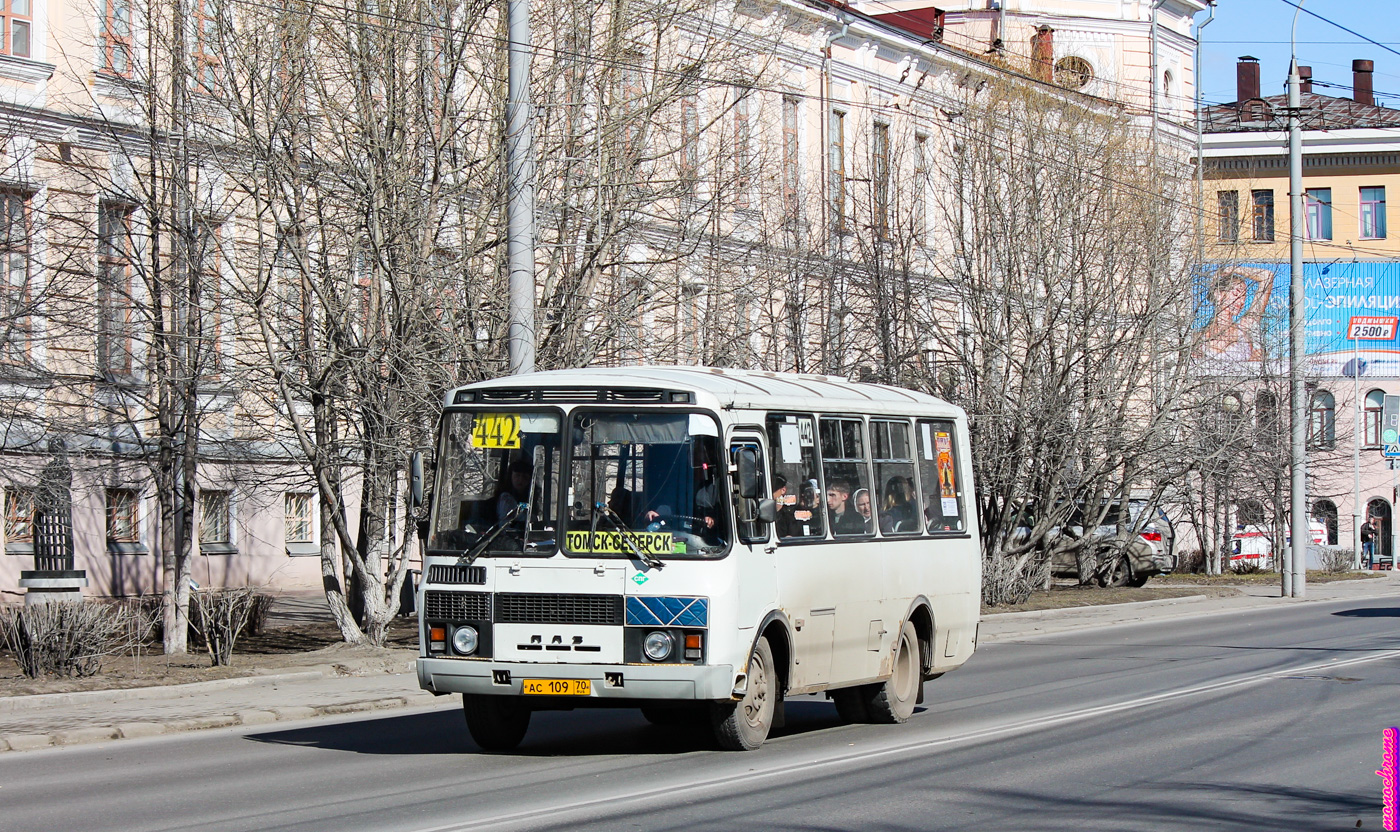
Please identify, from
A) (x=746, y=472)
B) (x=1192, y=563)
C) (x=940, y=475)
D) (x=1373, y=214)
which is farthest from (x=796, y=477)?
(x=1373, y=214)

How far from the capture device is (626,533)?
1170cm

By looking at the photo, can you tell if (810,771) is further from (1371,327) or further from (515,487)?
(1371,327)

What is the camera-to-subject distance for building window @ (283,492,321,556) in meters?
32.2

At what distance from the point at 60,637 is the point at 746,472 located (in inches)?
344

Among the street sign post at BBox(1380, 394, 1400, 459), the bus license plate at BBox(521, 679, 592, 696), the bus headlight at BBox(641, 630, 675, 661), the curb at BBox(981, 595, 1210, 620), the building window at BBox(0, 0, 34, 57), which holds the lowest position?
the curb at BBox(981, 595, 1210, 620)

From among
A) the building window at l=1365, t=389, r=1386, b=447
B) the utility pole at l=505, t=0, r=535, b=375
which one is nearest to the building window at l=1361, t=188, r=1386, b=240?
the building window at l=1365, t=389, r=1386, b=447

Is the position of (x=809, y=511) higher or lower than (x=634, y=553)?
higher

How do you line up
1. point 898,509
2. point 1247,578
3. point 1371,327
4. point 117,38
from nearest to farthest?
1. point 898,509
2. point 117,38
3. point 1247,578
4. point 1371,327

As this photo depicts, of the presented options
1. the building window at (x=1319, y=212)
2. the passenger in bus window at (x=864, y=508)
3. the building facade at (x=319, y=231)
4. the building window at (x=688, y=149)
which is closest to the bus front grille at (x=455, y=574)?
the passenger in bus window at (x=864, y=508)

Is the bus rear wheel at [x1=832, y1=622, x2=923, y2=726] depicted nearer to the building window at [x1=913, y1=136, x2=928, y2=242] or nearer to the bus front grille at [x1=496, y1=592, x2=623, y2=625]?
the bus front grille at [x1=496, y1=592, x2=623, y2=625]

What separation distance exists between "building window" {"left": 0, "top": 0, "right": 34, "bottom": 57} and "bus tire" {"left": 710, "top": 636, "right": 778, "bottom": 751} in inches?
745

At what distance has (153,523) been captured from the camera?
29.1 m

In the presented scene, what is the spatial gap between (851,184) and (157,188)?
16.5 metres

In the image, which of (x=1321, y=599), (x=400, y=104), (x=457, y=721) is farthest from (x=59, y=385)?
(x=1321, y=599)
